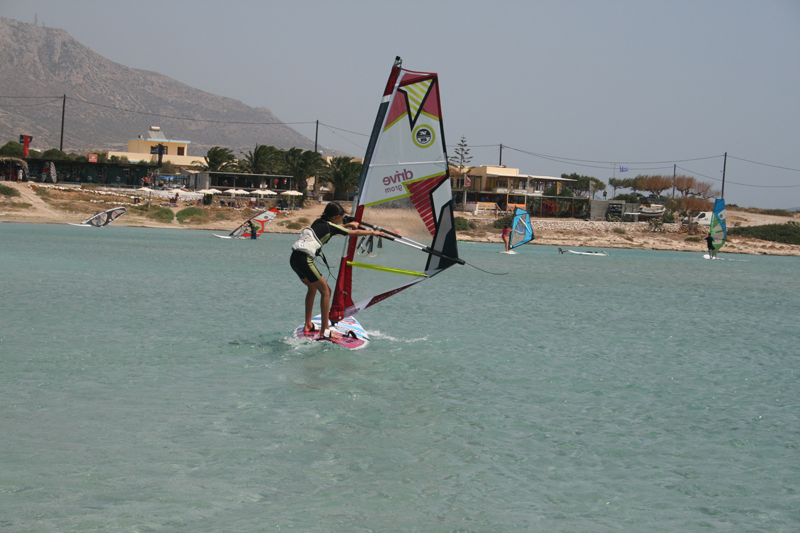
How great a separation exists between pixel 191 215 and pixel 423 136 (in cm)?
4211

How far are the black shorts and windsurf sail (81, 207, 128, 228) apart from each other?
36.0 meters

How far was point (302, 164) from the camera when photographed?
65.2 meters

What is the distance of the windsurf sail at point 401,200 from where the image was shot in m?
7.42

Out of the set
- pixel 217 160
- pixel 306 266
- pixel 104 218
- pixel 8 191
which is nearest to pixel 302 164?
pixel 217 160

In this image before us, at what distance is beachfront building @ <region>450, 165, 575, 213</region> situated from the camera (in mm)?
73625

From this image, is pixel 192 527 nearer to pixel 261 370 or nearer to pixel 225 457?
pixel 225 457

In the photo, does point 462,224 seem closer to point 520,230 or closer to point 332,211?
point 520,230

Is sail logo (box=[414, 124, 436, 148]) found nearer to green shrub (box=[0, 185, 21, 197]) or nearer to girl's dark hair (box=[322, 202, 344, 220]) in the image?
girl's dark hair (box=[322, 202, 344, 220])

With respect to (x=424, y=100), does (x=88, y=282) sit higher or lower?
lower

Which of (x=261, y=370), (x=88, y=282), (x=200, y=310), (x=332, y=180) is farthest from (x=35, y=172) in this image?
(x=261, y=370)

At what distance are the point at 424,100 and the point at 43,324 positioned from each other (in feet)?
19.1

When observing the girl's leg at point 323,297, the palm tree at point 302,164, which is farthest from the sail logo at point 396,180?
the palm tree at point 302,164

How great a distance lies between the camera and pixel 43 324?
9.13 metres

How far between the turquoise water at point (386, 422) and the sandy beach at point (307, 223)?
109ft
